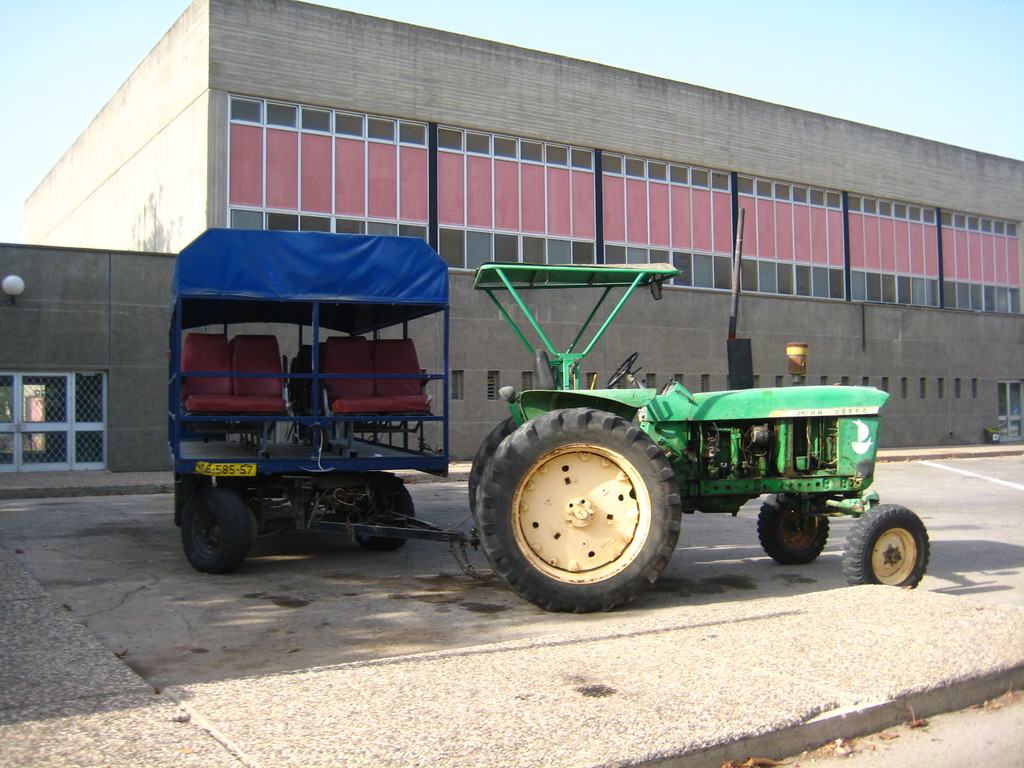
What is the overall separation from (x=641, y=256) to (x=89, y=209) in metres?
18.6

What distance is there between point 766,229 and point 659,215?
449 centimetres

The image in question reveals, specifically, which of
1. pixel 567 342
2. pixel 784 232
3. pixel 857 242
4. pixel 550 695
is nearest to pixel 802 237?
pixel 784 232

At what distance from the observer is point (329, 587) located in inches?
310

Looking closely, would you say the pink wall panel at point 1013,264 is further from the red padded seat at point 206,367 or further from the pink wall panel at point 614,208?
the red padded seat at point 206,367

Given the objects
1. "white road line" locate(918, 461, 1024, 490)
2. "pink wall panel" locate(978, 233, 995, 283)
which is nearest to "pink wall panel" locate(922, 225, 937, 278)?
→ "pink wall panel" locate(978, 233, 995, 283)

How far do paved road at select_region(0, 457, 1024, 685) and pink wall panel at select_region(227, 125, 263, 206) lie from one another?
10754 millimetres

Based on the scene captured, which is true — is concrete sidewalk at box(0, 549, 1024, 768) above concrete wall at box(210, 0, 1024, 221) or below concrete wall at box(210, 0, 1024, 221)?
below

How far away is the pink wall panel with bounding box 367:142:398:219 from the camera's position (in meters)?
23.4

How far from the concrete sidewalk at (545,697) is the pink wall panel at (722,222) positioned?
24453 mm

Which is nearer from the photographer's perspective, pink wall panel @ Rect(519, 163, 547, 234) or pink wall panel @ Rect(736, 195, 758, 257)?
pink wall panel @ Rect(519, 163, 547, 234)

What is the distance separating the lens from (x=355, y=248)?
858cm

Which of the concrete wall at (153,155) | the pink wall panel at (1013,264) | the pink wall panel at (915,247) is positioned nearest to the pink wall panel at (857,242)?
the pink wall panel at (915,247)

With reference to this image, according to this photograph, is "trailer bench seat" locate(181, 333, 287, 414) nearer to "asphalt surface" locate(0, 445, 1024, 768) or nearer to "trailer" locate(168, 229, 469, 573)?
"trailer" locate(168, 229, 469, 573)

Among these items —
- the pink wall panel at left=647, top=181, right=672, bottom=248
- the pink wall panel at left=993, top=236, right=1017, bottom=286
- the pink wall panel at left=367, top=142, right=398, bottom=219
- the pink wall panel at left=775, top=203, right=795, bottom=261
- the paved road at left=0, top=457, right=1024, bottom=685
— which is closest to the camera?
the paved road at left=0, top=457, right=1024, bottom=685
